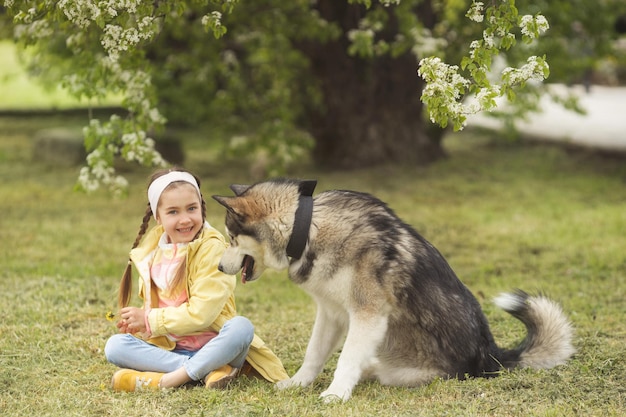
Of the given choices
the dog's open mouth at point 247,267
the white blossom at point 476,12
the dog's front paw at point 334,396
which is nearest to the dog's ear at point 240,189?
the dog's open mouth at point 247,267

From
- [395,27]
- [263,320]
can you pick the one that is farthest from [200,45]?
[263,320]

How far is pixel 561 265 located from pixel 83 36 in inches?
186

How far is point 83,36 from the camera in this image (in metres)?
6.82

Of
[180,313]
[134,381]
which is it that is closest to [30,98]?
[134,381]

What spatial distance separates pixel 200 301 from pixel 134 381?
0.57 meters

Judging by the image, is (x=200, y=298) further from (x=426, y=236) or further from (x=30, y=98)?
(x=30, y=98)

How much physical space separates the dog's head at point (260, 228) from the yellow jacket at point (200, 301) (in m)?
0.14

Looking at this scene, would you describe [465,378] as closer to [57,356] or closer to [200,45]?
[57,356]

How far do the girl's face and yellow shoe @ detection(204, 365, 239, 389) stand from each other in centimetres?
72

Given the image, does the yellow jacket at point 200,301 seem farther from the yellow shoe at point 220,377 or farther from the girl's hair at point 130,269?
the yellow shoe at point 220,377

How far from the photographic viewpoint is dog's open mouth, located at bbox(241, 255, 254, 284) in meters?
4.47

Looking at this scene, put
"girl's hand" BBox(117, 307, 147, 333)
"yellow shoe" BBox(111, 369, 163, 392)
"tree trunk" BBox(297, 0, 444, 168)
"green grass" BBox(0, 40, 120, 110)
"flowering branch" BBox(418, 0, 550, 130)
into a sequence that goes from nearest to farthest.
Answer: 1. "flowering branch" BBox(418, 0, 550, 130)
2. "girl's hand" BBox(117, 307, 147, 333)
3. "yellow shoe" BBox(111, 369, 163, 392)
4. "tree trunk" BBox(297, 0, 444, 168)
5. "green grass" BBox(0, 40, 120, 110)

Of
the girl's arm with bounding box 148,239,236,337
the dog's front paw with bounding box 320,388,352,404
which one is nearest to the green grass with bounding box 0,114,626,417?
the dog's front paw with bounding box 320,388,352,404

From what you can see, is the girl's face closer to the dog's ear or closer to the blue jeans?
the dog's ear
